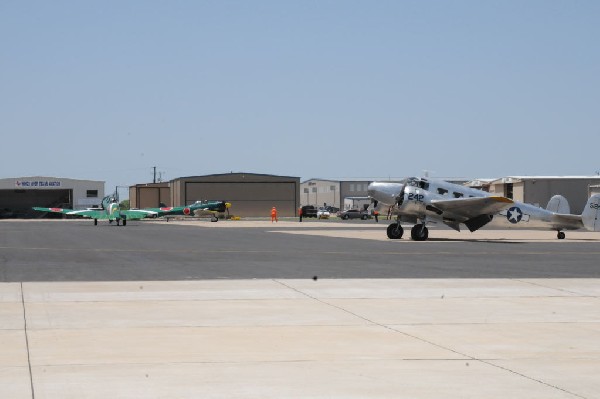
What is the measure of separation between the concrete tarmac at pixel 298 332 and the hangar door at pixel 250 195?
349 feet

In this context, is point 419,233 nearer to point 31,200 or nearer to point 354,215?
point 354,215

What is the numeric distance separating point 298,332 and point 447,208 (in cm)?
3225

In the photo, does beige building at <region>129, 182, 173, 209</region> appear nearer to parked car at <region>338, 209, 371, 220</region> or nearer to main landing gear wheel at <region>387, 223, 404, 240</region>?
parked car at <region>338, 209, 371, 220</region>

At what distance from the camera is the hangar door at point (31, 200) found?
5477 inches

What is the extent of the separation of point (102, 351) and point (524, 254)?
21.9m

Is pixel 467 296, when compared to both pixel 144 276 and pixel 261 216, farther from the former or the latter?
pixel 261 216

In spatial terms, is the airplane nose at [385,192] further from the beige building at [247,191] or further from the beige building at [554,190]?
the beige building at [247,191]

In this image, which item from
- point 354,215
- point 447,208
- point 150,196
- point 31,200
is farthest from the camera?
point 31,200

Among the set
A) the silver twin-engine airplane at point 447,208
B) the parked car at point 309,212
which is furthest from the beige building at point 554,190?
the silver twin-engine airplane at point 447,208

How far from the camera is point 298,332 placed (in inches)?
466

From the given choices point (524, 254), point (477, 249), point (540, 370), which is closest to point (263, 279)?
point (540, 370)

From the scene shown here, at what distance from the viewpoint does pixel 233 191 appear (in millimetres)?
129875

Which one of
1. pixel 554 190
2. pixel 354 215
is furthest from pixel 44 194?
pixel 554 190

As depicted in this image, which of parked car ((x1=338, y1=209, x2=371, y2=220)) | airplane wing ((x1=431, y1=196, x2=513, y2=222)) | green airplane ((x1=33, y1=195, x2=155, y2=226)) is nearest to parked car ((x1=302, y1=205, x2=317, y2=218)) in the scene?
parked car ((x1=338, y1=209, x2=371, y2=220))
